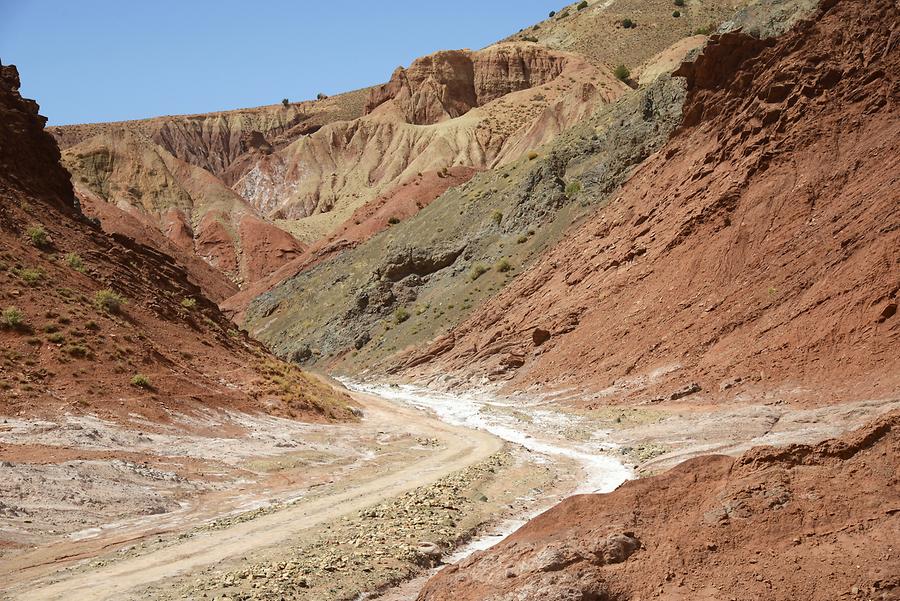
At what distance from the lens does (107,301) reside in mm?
28672

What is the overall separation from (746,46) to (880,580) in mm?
35950

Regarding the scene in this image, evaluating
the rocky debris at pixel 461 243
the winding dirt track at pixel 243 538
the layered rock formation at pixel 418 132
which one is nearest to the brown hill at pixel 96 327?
the winding dirt track at pixel 243 538

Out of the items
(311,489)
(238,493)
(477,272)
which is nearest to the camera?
(238,493)

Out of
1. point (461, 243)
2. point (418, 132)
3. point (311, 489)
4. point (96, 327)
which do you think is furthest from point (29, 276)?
point (418, 132)

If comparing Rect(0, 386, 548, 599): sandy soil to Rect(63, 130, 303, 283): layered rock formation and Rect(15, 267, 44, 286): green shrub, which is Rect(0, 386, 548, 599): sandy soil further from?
Rect(63, 130, 303, 283): layered rock formation

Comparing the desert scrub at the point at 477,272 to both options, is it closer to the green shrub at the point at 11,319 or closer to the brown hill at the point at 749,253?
the brown hill at the point at 749,253

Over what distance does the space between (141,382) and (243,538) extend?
12430 millimetres

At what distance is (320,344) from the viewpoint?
63.5 meters

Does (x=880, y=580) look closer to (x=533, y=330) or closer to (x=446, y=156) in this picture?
(x=533, y=330)

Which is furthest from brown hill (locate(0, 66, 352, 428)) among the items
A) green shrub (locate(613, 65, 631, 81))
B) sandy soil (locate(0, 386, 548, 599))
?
green shrub (locate(613, 65, 631, 81))

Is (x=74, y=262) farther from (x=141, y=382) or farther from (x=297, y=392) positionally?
(x=297, y=392)

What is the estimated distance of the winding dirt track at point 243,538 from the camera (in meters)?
11.6

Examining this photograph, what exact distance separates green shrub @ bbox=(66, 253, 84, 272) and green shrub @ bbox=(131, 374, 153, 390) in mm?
6777

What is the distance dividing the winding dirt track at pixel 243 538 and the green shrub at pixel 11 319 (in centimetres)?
1152
